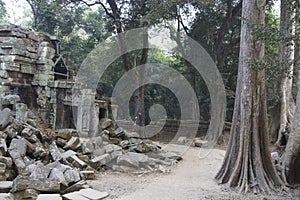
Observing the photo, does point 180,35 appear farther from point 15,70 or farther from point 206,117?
point 15,70

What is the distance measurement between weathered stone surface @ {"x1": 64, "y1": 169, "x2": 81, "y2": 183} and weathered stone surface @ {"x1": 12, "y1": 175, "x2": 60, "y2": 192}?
357mm

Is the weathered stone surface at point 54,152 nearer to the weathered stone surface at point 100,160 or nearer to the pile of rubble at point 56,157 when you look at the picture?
the pile of rubble at point 56,157

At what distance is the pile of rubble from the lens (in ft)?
15.1

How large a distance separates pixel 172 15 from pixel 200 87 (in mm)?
4711

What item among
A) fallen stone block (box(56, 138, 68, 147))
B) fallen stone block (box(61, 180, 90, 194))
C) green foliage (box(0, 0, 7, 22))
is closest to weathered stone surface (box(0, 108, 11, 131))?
fallen stone block (box(56, 138, 68, 147))

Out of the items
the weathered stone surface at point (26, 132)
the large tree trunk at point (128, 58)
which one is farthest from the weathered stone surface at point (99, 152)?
the large tree trunk at point (128, 58)

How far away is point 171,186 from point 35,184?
7.83ft

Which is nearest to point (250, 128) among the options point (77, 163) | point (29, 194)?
point (77, 163)

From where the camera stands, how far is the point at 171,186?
5.59 meters

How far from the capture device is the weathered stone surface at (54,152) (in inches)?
250

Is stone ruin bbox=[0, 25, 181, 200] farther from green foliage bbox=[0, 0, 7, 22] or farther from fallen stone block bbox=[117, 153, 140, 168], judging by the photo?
green foliage bbox=[0, 0, 7, 22]

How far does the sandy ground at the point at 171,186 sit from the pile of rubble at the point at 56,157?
331mm

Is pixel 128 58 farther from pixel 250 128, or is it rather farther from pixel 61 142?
pixel 250 128

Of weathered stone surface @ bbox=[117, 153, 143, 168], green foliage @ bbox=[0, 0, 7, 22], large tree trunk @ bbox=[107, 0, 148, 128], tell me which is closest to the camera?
weathered stone surface @ bbox=[117, 153, 143, 168]
